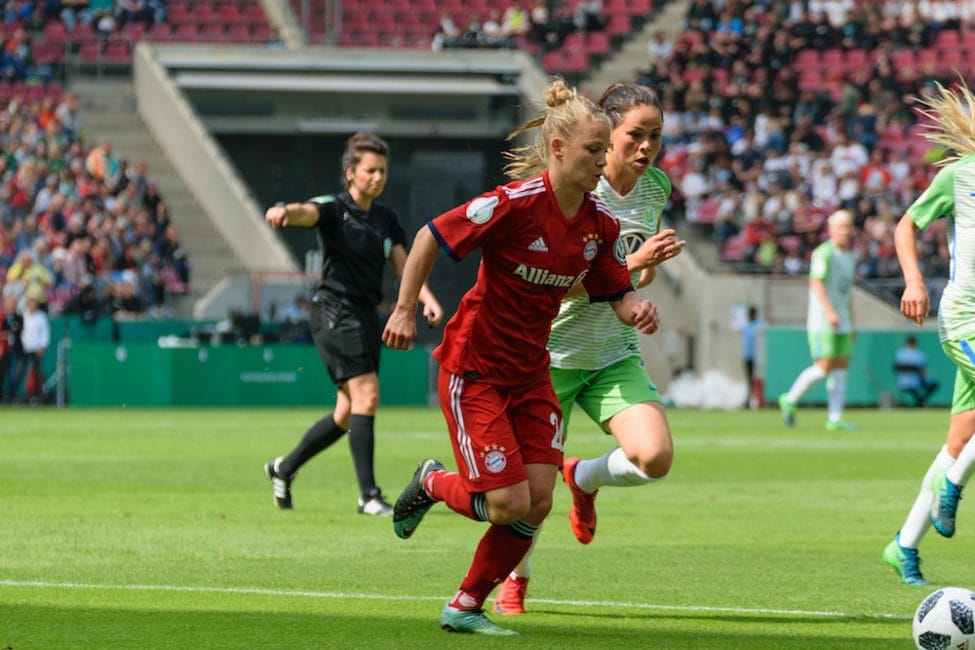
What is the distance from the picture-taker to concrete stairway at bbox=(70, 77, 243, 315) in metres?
35.9

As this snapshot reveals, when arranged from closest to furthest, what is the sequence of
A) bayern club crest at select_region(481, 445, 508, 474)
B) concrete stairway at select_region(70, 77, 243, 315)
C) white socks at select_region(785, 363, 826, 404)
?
1. bayern club crest at select_region(481, 445, 508, 474)
2. white socks at select_region(785, 363, 826, 404)
3. concrete stairway at select_region(70, 77, 243, 315)

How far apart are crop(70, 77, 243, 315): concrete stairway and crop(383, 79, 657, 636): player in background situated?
28.6 meters

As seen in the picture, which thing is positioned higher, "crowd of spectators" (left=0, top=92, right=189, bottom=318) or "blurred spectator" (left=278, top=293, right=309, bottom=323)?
"crowd of spectators" (left=0, top=92, right=189, bottom=318)

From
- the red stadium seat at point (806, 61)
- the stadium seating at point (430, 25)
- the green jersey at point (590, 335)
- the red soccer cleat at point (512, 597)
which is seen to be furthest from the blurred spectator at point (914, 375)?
the red soccer cleat at point (512, 597)

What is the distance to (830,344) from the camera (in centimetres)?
2158

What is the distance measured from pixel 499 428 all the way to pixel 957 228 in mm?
2814

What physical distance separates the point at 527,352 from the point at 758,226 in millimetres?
26598

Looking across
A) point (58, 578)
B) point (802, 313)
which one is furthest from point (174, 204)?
point (58, 578)

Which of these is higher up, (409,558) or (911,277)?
(911,277)

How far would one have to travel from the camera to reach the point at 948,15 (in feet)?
125

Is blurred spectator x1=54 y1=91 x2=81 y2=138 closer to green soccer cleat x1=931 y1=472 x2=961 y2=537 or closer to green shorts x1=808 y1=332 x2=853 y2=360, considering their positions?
green shorts x1=808 y1=332 x2=853 y2=360

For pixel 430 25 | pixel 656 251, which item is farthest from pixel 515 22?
pixel 656 251

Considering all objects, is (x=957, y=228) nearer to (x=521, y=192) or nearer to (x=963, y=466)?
(x=963, y=466)

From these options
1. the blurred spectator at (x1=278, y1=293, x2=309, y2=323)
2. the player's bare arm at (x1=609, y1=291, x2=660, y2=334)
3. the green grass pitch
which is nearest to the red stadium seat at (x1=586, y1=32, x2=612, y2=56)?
the blurred spectator at (x1=278, y1=293, x2=309, y2=323)
